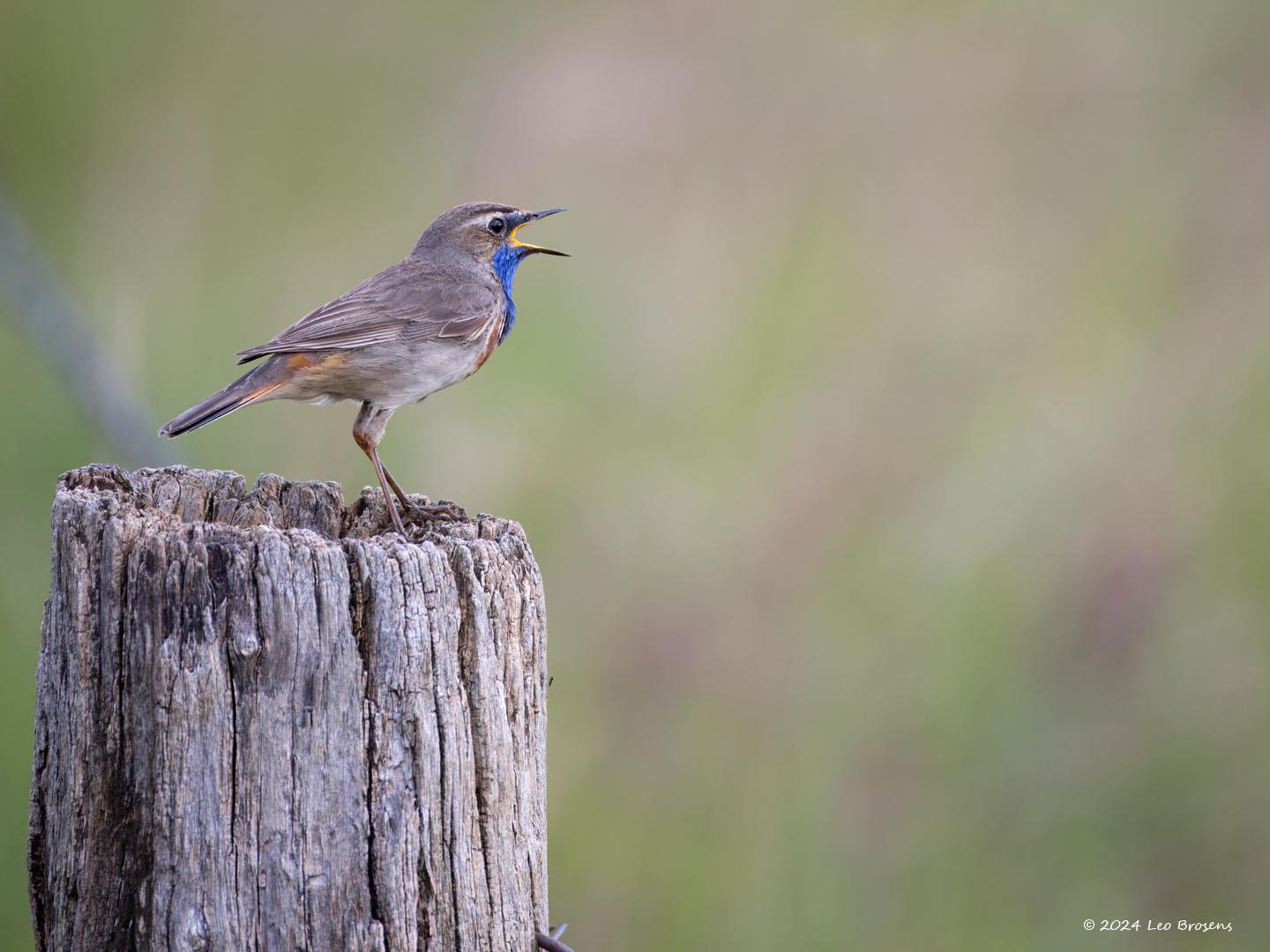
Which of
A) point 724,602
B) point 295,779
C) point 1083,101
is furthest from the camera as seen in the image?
point 1083,101

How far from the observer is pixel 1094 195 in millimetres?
8141

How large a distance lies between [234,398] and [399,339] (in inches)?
30.4

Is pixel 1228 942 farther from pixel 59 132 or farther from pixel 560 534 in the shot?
pixel 59 132

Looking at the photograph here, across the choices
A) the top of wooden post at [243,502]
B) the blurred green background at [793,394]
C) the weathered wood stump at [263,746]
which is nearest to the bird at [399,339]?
the top of wooden post at [243,502]

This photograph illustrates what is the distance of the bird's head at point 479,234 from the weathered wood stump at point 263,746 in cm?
320

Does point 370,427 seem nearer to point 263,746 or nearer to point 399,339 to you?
point 399,339

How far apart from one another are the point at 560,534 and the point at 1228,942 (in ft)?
11.4

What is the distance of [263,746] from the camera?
2.64 metres

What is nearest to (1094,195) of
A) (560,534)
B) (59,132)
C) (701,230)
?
(701,230)

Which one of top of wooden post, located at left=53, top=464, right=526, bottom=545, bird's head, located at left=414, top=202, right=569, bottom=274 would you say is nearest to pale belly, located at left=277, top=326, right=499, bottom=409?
bird's head, located at left=414, top=202, right=569, bottom=274
